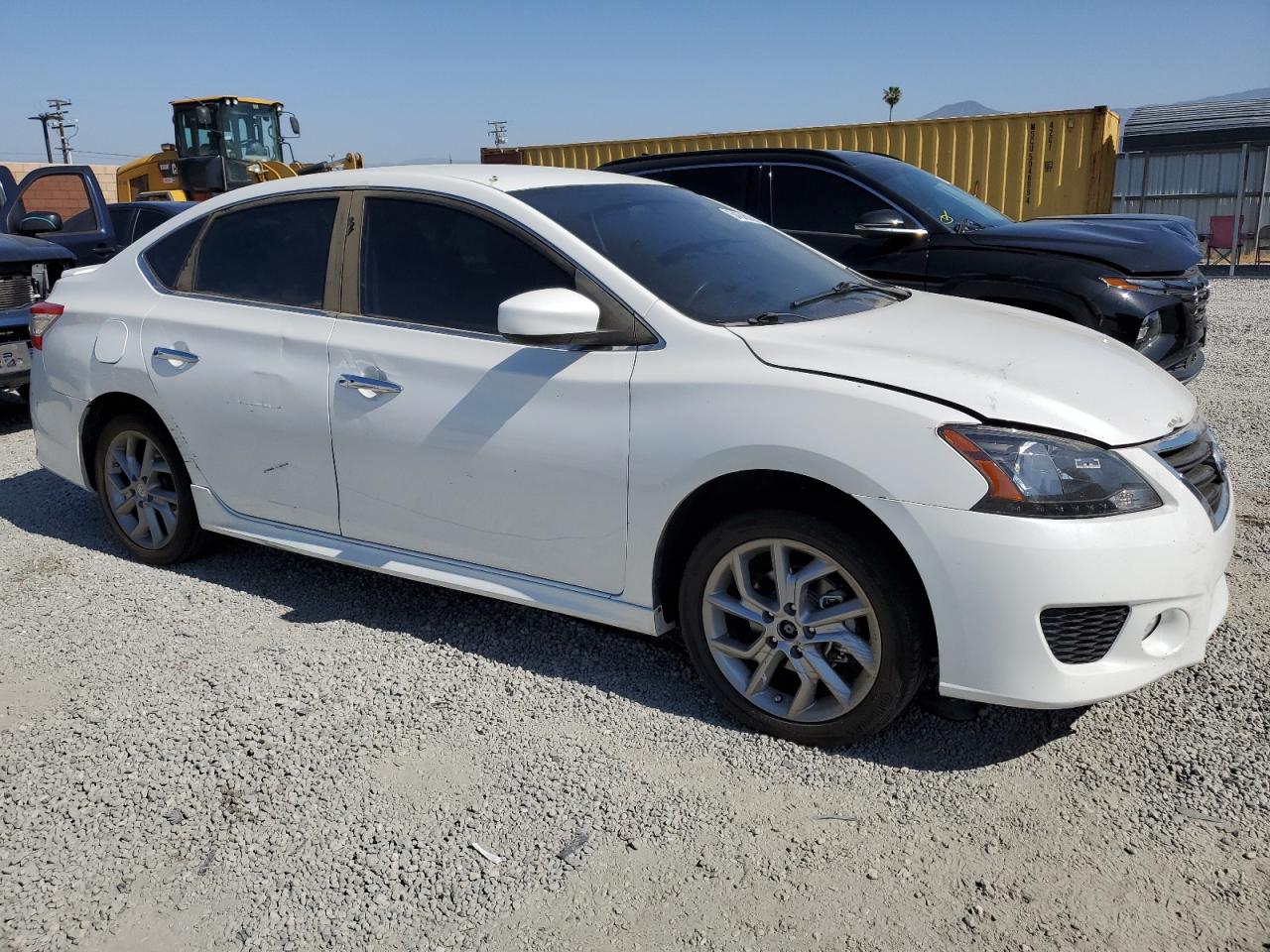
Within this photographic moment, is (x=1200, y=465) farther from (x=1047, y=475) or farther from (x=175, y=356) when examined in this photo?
(x=175, y=356)

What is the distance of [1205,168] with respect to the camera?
22.1 metres

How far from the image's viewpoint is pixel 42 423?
16.5 ft

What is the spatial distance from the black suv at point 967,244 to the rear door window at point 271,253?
3380mm

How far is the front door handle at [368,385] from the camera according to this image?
12.2 ft

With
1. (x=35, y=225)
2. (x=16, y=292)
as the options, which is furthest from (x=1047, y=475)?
(x=35, y=225)

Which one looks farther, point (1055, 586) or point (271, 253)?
point (271, 253)

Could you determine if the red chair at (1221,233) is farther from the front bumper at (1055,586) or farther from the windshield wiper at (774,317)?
the front bumper at (1055,586)

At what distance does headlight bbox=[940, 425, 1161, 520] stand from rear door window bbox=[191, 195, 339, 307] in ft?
8.25

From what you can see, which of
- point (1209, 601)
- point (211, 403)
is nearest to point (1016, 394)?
point (1209, 601)

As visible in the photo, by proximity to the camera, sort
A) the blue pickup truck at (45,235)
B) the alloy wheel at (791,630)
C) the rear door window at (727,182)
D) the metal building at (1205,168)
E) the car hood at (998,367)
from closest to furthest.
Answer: the car hood at (998,367) → the alloy wheel at (791,630) → the rear door window at (727,182) → the blue pickup truck at (45,235) → the metal building at (1205,168)

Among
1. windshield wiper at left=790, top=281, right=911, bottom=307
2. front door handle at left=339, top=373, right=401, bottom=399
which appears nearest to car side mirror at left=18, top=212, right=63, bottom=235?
front door handle at left=339, top=373, right=401, bottom=399

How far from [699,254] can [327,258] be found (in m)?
1.44

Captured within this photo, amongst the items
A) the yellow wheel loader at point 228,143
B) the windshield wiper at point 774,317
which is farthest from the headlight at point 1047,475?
the yellow wheel loader at point 228,143

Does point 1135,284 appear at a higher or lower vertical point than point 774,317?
lower
